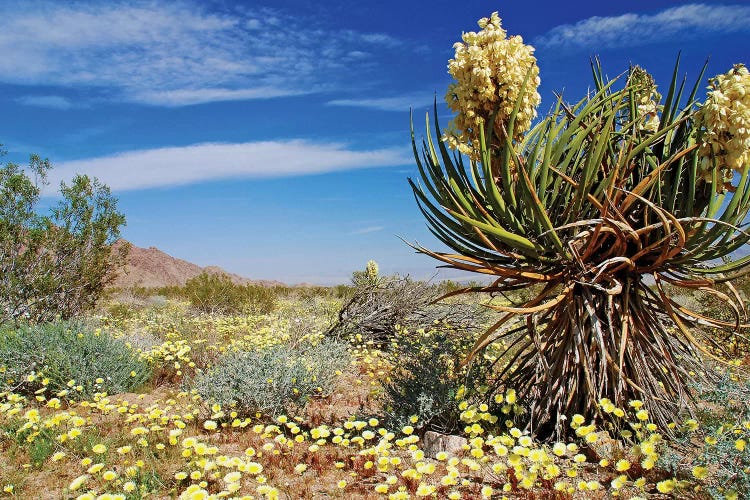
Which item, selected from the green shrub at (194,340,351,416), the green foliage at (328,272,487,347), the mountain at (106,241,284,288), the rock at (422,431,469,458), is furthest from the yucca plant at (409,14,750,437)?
the mountain at (106,241,284,288)

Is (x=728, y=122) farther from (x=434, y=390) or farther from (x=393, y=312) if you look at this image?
(x=393, y=312)

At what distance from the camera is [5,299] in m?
8.63

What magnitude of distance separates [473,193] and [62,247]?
26.8 ft

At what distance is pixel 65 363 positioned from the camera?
19.0 feet

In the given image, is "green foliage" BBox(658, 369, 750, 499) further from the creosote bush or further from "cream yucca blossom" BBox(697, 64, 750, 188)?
the creosote bush

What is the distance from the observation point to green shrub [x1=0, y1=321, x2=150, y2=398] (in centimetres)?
582

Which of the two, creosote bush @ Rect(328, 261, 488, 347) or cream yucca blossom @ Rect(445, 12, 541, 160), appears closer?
cream yucca blossom @ Rect(445, 12, 541, 160)

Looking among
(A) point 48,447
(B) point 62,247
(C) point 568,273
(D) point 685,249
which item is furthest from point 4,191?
(D) point 685,249

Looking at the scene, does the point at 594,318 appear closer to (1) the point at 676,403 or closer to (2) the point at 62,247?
(1) the point at 676,403

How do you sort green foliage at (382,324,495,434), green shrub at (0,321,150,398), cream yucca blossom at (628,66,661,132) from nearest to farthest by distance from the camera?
cream yucca blossom at (628,66,661,132), green foliage at (382,324,495,434), green shrub at (0,321,150,398)

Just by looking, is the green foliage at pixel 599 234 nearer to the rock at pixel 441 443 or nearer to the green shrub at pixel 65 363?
the rock at pixel 441 443

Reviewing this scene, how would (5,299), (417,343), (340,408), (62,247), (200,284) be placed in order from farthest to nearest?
1. (200,284)
2. (62,247)
3. (5,299)
4. (340,408)
5. (417,343)

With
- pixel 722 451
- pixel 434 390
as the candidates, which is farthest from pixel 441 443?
pixel 722 451

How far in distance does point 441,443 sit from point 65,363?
421 cm
